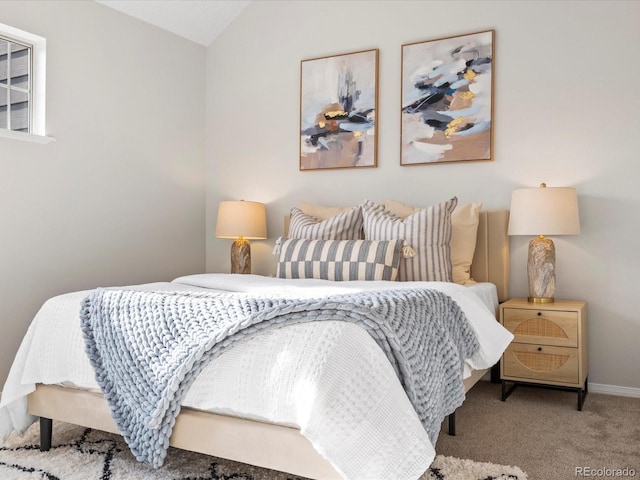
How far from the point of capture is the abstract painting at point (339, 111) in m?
3.87

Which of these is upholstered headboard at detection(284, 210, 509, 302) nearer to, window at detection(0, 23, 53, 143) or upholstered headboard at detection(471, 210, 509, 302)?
upholstered headboard at detection(471, 210, 509, 302)

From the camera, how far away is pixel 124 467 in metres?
2.12

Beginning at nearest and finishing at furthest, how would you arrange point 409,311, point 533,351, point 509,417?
point 409,311 → point 509,417 → point 533,351

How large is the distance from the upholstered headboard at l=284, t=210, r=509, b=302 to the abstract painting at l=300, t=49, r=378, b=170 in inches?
33.7

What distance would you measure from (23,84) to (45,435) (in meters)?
1.98

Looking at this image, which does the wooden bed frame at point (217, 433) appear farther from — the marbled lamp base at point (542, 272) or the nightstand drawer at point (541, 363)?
the marbled lamp base at point (542, 272)

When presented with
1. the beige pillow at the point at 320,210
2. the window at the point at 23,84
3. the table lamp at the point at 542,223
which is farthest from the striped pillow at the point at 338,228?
the window at the point at 23,84

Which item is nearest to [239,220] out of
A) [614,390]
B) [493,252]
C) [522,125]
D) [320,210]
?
[320,210]

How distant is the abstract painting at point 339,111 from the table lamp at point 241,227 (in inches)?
18.7

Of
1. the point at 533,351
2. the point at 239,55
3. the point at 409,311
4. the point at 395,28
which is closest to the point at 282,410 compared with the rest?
the point at 409,311

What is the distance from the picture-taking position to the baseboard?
317 cm

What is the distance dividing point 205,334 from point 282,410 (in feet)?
1.16

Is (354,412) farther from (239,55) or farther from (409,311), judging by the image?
(239,55)

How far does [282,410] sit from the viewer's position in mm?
1620
